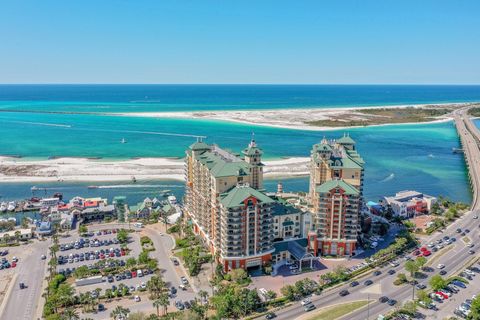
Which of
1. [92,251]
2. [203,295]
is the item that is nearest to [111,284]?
[92,251]

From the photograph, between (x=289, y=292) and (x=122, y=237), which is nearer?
(x=289, y=292)

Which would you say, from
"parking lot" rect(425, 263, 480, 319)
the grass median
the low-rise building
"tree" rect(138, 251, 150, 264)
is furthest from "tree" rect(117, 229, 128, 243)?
"parking lot" rect(425, 263, 480, 319)

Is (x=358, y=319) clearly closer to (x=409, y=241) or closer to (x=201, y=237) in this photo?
(x=409, y=241)

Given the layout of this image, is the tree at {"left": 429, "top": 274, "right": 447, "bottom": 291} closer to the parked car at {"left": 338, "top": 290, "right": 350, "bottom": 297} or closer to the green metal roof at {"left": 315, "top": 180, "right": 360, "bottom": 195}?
the parked car at {"left": 338, "top": 290, "right": 350, "bottom": 297}

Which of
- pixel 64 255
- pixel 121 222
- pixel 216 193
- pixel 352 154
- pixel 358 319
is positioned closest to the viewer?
pixel 358 319

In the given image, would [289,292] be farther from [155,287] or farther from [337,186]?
[337,186]

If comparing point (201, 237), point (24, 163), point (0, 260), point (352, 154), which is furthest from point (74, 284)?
point (24, 163)
